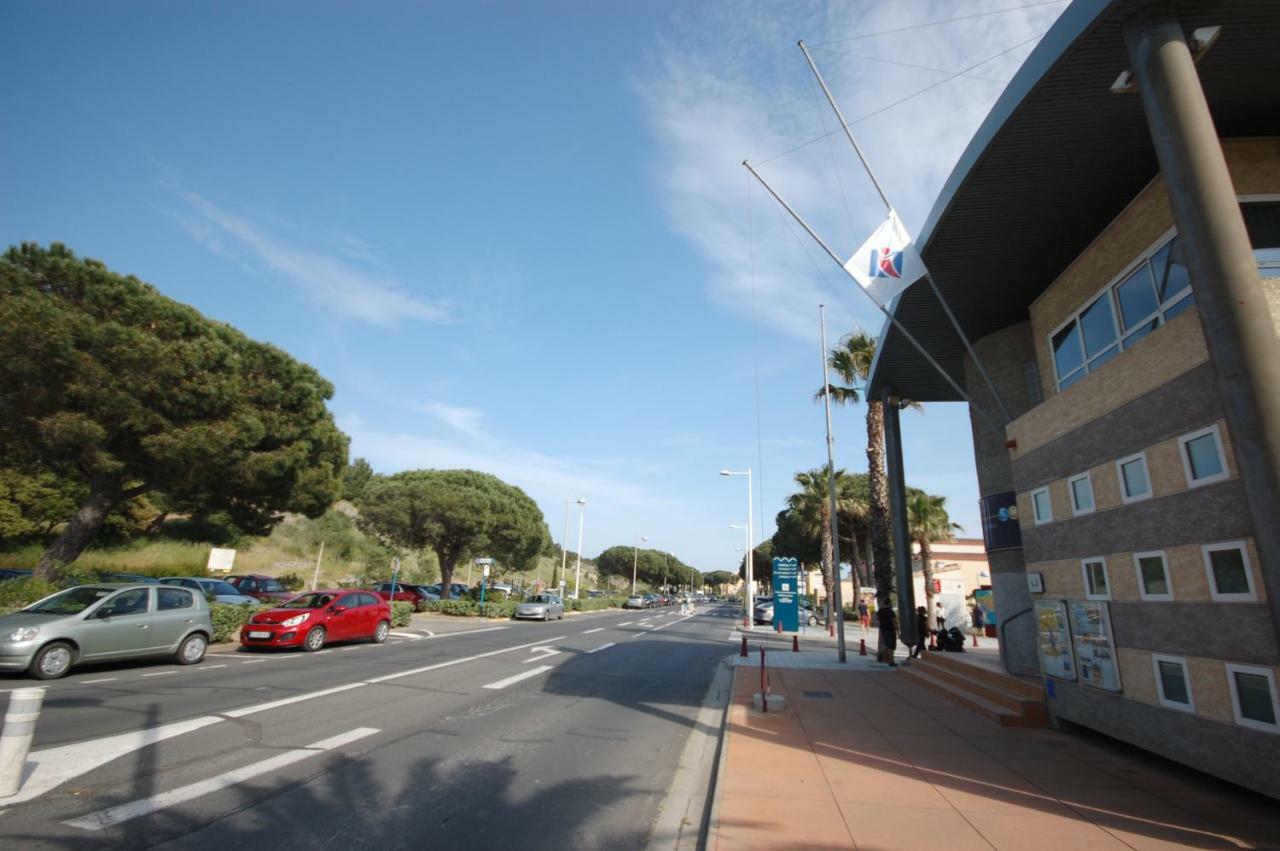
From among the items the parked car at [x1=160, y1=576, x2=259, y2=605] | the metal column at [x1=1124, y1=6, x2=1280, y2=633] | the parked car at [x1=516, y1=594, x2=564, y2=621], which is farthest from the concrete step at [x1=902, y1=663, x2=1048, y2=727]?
the parked car at [x1=516, y1=594, x2=564, y2=621]

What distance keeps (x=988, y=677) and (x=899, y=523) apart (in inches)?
234

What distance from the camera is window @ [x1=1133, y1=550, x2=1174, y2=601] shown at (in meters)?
6.65

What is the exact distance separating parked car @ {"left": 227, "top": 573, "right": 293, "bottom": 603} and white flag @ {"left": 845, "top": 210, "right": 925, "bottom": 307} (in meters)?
23.8

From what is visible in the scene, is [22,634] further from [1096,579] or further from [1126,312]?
[1126,312]

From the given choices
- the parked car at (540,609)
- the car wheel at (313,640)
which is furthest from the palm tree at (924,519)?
the car wheel at (313,640)

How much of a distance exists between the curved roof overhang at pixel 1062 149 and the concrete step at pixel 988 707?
737cm

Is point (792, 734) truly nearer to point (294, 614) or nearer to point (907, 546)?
point (907, 546)

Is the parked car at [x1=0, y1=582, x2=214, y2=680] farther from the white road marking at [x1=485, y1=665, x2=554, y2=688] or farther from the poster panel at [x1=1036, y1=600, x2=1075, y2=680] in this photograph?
the poster panel at [x1=1036, y1=600, x2=1075, y2=680]

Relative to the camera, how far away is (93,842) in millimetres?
3961

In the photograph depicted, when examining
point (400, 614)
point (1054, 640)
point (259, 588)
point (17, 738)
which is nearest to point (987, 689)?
point (1054, 640)

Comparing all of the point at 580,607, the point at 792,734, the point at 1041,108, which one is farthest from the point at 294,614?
the point at 580,607

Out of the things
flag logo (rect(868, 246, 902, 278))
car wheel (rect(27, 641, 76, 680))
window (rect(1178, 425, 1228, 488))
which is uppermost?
flag logo (rect(868, 246, 902, 278))

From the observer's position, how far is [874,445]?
2219 cm

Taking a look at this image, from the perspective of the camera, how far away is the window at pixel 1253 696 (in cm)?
538
